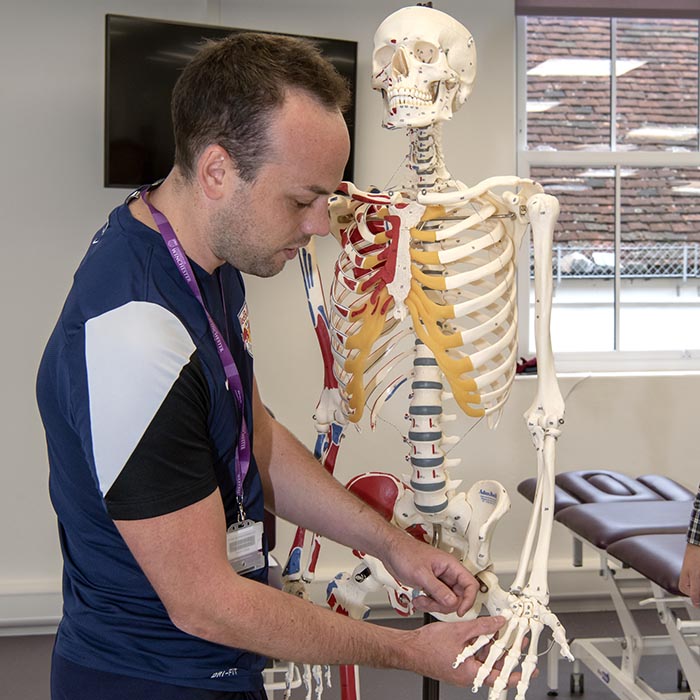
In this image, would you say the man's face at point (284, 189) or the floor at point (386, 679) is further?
the floor at point (386, 679)

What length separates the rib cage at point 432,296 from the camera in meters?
1.87

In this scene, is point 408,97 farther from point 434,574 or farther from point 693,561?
point 693,561

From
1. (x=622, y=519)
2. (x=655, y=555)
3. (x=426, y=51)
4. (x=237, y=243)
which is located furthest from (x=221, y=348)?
(x=622, y=519)

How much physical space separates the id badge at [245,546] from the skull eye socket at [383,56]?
3.47 ft

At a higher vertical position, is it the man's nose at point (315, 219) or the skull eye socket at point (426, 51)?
the skull eye socket at point (426, 51)

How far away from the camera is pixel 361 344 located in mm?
1934

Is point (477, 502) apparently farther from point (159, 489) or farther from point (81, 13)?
point (81, 13)

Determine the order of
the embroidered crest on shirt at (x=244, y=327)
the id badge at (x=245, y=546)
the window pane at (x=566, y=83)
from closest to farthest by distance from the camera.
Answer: the id badge at (x=245, y=546), the embroidered crest on shirt at (x=244, y=327), the window pane at (x=566, y=83)

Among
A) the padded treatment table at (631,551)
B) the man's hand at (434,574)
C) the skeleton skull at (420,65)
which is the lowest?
the padded treatment table at (631,551)

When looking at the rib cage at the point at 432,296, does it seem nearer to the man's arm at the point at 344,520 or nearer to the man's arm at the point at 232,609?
the man's arm at the point at 344,520

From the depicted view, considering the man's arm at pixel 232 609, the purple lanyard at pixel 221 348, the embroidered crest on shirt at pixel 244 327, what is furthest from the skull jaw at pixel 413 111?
the man's arm at pixel 232 609

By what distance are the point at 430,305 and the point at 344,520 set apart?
531mm

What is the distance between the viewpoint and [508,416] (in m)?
3.54

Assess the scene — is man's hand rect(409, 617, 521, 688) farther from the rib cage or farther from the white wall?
the white wall
